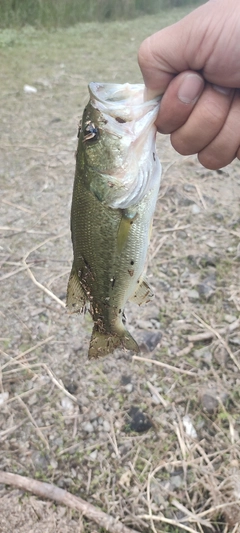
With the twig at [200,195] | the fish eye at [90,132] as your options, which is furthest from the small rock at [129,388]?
the twig at [200,195]

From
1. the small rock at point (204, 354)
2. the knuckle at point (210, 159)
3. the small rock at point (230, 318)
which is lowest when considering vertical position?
the small rock at point (204, 354)

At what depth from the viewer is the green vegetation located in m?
7.75

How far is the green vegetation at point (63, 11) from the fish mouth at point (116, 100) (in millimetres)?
7130

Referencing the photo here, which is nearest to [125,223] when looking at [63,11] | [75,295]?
[75,295]

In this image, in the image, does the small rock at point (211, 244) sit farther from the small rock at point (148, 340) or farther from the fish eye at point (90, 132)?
the fish eye at point (90, 132)

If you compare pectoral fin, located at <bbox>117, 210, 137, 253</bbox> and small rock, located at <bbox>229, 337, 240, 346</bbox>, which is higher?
pectoral fin, located at <bbox>117, 210, 137, 253</bbox>

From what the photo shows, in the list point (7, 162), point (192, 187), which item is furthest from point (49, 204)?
point (192, 187)

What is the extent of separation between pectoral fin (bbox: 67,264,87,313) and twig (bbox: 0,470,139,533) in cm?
90

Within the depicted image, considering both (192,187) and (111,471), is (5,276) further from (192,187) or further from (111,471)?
(192,187)

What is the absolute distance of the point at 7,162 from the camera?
462 centimetres

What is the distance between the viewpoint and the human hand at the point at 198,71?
148 centimetres

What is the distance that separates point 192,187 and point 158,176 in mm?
2631

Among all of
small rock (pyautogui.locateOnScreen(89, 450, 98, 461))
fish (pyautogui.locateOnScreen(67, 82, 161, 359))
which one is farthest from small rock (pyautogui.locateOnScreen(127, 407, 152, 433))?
fish (pyautogui.locateOnScreen(67, 82, 161, 359))

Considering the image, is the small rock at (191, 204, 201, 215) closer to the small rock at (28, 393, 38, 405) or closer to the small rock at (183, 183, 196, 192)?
the small rock at (183, 183, 196, 192)
